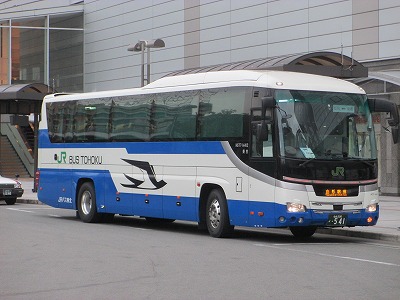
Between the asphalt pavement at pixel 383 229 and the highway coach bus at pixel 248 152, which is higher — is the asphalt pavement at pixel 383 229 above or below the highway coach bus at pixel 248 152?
below

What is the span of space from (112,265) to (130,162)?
872 cm

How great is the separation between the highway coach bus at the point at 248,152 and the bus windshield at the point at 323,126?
0.06ft

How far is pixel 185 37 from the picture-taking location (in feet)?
152

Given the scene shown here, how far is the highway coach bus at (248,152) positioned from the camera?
18219 millimetres

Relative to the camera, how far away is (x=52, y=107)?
26.4 metres

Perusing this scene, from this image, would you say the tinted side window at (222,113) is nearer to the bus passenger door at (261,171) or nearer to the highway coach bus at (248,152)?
the highway coach bus at (248,152)

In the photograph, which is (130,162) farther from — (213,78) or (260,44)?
(260,44)

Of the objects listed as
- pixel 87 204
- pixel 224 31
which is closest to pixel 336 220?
pixel 87 204

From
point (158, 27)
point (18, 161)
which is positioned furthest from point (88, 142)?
point (18, 161)

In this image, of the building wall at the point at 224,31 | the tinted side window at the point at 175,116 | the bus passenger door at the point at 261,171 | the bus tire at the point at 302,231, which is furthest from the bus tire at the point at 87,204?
the building wall at the point at 224,31

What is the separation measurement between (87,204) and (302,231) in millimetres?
6693

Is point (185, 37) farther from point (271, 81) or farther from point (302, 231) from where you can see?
point (271, 81)

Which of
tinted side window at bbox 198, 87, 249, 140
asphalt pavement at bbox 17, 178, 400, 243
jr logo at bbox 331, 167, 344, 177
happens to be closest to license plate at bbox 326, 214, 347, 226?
jr logo at bbox 331, 167, 344, 177

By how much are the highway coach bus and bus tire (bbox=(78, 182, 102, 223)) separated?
112cm
